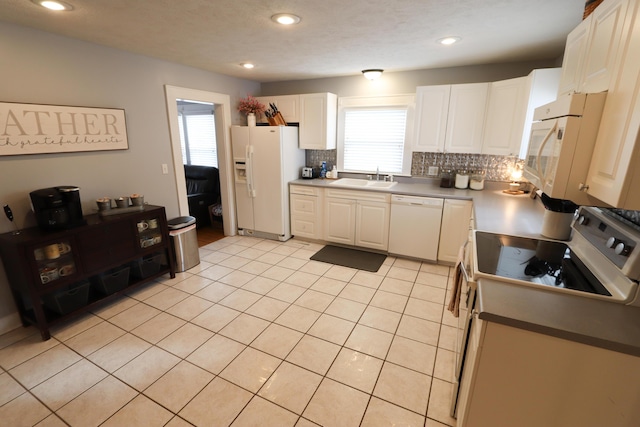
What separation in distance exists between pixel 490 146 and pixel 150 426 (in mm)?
3844

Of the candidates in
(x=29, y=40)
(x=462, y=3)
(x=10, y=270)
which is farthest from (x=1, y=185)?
(x=462, y=3)

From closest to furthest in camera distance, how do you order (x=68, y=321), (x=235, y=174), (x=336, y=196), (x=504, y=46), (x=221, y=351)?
(x=221, y=351)
(x=68, y=321)
(x=504, y=46)
(x=336, y=196)
(x=235, y=174)

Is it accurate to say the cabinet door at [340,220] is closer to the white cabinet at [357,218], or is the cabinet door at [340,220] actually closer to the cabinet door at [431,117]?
the white cabinet at [357,218]

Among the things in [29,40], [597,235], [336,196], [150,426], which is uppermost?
[29,40]

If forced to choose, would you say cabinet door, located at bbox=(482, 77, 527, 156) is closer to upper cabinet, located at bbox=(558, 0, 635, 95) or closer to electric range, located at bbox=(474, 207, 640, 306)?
upper cabinet, located at bbox=(558, 0, 635, 95)

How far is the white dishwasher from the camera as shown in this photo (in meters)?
3.42

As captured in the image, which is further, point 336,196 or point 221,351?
point 336,196

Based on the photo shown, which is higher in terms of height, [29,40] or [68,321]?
[29,40]

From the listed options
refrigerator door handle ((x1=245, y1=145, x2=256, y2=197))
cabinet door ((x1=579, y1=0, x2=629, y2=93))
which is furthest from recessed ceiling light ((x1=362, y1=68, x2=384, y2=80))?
cabinet door ((x1=579, y1=0, x2=629, y2=93))

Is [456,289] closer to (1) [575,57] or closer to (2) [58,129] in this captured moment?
(1) [575,57]

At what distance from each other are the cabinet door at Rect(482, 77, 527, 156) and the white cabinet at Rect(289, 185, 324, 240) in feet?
7.01

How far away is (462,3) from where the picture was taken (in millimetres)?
1810

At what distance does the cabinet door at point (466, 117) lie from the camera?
10.8 ft

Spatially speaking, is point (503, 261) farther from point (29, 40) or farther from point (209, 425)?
point (29, 40)
